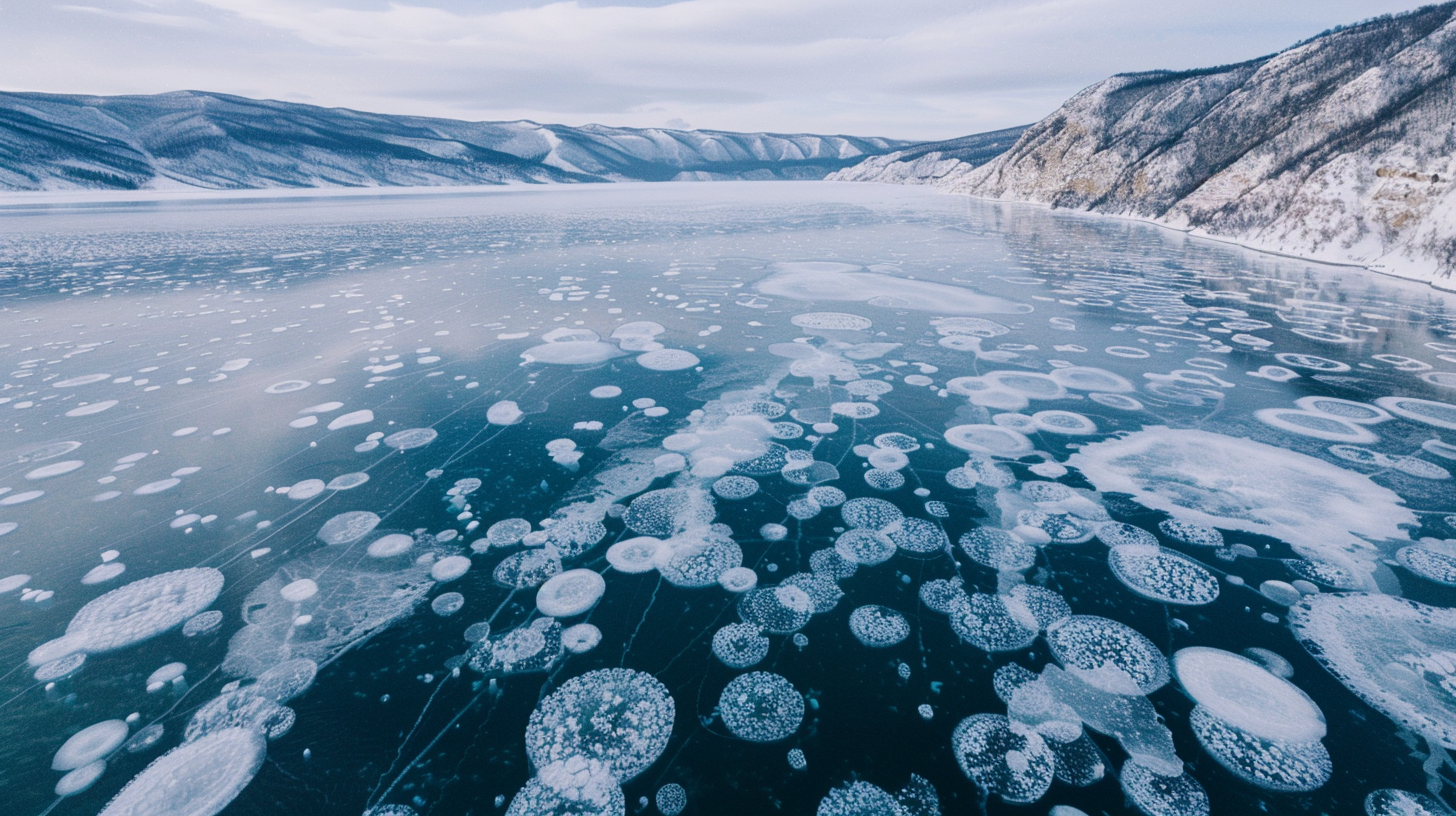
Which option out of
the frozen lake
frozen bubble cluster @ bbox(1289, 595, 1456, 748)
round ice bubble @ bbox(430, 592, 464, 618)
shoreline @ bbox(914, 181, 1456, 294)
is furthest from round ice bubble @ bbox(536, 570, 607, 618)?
shoreline @ bbox(914, 181, 1456, 294)

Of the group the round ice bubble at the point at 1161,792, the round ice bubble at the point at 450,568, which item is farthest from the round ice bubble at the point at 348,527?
the round ice bubble at the point at 1161,792

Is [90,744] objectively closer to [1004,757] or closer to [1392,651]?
[1004,757]

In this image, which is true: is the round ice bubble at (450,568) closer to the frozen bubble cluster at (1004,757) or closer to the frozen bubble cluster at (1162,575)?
the frozen bubble cluster at (1004,757)

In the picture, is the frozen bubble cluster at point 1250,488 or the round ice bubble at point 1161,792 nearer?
the round ice bubble at point 1161,792

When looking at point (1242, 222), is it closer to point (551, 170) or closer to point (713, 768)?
point (713, 768)

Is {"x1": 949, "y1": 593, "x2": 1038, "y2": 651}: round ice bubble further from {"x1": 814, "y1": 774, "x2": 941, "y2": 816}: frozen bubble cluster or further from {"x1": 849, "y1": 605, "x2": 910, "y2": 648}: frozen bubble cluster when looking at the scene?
{"x1": 814, "y1": 774, "x2": 941, "y2": 816}: frozen bubble cluster
